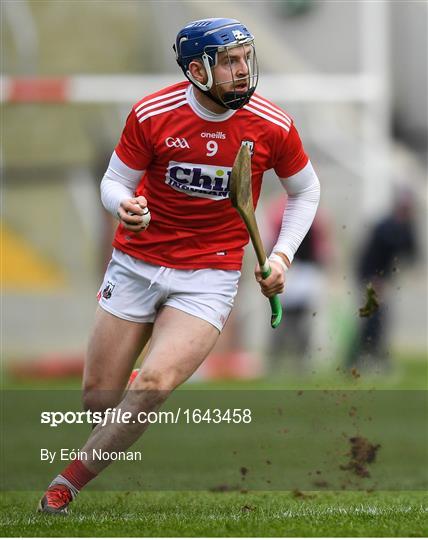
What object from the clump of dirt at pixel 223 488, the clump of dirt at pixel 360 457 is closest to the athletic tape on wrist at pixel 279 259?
the clump of dirt at pixel 360 457

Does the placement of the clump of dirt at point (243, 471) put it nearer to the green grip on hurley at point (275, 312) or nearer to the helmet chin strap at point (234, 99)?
the green grip on hurley at point (275, 312)

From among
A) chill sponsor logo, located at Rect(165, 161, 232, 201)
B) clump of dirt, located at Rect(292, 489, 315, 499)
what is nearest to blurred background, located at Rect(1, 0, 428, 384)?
clump of dirt, located at Rect(292, 489, 315, 499)

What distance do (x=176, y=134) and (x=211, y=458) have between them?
3386 mm

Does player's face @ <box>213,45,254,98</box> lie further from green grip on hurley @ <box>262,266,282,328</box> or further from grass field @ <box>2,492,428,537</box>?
grass field @ <box>2,492,428,537</box>

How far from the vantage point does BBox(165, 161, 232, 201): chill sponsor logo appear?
6277 millimetres

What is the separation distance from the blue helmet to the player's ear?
15mm

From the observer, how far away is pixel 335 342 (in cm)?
1627

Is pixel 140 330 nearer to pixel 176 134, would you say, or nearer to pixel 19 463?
pixel 176 134

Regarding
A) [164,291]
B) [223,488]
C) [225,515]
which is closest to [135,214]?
[164,291]

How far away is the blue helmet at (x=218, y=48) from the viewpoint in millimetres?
6125

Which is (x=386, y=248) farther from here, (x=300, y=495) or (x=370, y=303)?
(x=300, y=495)

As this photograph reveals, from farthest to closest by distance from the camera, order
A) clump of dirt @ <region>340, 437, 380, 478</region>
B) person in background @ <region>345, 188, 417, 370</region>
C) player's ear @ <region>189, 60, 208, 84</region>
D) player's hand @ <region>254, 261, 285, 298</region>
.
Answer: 1. person in background @ <region>345, 188, 417, 370</region>
2. clump of dirt @ <region>340, 437, 380, 478</region>
3. player's ear @ <region>189, 60, 208, 84</region>
4. player's hand @ <region>254, 261, 285, 298</region>

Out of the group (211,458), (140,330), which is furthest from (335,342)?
(140,330)

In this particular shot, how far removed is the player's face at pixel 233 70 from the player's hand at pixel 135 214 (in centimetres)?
63
